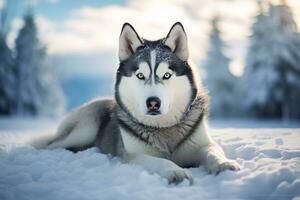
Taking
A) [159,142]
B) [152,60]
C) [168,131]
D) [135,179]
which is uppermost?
[152,60]

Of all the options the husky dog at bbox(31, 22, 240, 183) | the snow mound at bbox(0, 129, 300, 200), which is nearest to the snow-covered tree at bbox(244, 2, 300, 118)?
the snow mound at bbox(0, 129, 300, 200)

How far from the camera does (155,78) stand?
4164mm

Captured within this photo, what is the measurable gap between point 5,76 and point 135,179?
1097 inches

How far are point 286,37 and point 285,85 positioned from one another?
3.23 metres

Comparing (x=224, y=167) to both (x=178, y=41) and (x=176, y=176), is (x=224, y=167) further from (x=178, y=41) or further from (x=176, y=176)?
(x=178, y=41)

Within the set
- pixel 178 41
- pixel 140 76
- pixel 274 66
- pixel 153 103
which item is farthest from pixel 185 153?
pixel 274 66

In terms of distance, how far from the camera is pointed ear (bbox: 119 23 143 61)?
4.62m

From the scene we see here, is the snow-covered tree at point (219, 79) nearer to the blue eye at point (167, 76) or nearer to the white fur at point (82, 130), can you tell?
the white fur at point (82, 130)

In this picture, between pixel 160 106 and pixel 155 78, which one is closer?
pixel 160 106

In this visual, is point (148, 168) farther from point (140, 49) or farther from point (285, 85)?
point (285, 85)

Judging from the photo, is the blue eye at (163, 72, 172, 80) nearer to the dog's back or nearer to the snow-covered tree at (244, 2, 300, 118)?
the dog's back

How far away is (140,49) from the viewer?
460cm

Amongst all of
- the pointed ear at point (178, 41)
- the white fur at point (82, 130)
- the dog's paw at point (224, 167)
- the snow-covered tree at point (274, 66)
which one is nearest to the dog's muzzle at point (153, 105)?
the dog's paw at point (224, 167)

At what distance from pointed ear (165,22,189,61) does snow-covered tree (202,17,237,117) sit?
2377 centimetres
